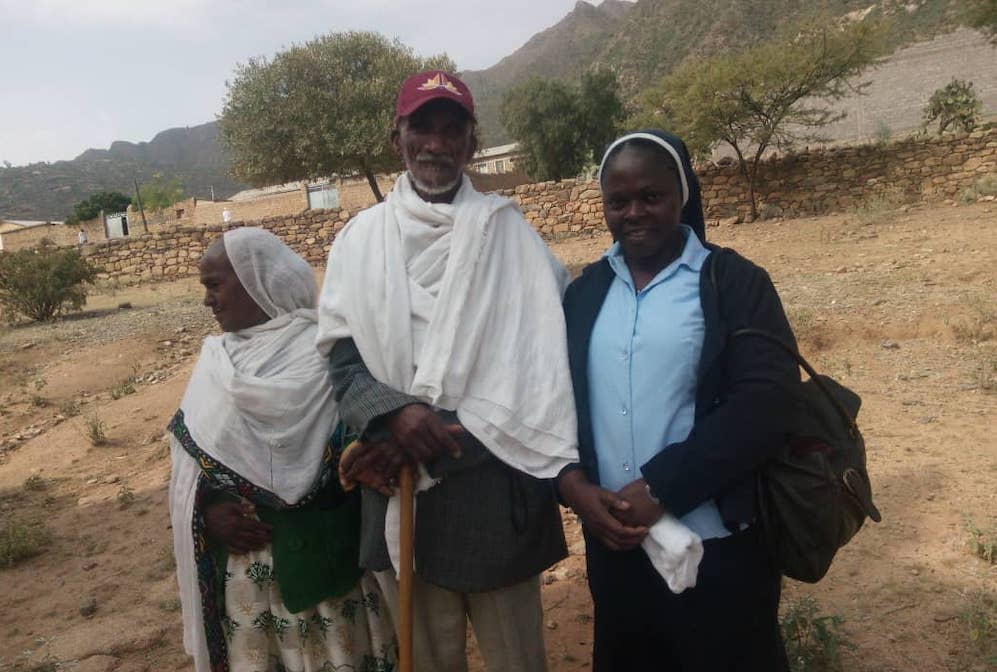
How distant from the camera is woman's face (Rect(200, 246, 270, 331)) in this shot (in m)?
1.87

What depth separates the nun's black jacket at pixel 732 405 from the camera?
1371 millimetres

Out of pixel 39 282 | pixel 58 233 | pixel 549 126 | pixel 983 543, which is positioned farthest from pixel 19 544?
pixel 58 233

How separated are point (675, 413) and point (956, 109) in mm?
18585

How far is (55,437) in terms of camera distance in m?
6.53

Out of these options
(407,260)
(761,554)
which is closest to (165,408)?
(407,260)

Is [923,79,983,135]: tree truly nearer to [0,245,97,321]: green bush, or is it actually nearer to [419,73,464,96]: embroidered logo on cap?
[419,73,464,96]: embroidered logo on cap

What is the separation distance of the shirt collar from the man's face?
49 cm

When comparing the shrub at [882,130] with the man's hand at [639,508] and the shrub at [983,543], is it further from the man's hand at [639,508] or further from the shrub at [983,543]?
the man's hand at [639,508]

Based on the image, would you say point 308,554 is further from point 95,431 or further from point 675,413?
point 95,431

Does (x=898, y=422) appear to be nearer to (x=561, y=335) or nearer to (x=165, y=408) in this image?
(x=561, y=335)

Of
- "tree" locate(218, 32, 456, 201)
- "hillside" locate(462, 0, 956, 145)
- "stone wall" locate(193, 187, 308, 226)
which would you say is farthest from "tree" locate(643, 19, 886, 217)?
"hillside" locate(462, 0, 956, 145)

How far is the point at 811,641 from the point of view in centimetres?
245

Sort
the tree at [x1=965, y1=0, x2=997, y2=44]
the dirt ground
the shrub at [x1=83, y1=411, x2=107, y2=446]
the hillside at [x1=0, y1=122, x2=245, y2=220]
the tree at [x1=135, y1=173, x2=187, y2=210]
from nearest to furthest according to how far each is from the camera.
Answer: the dirt ground → the shrub at [x1=83, y1=411, x2=107, y2=446] → the tree at [x1=965, y1=0, x2=997, y2=44] → the tree at [x1=135, y1=173, x2=187, y2=210] → the hillside at [x1=0, y1=122, x2=245, y2=220]

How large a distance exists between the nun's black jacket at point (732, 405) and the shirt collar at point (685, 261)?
33mm
